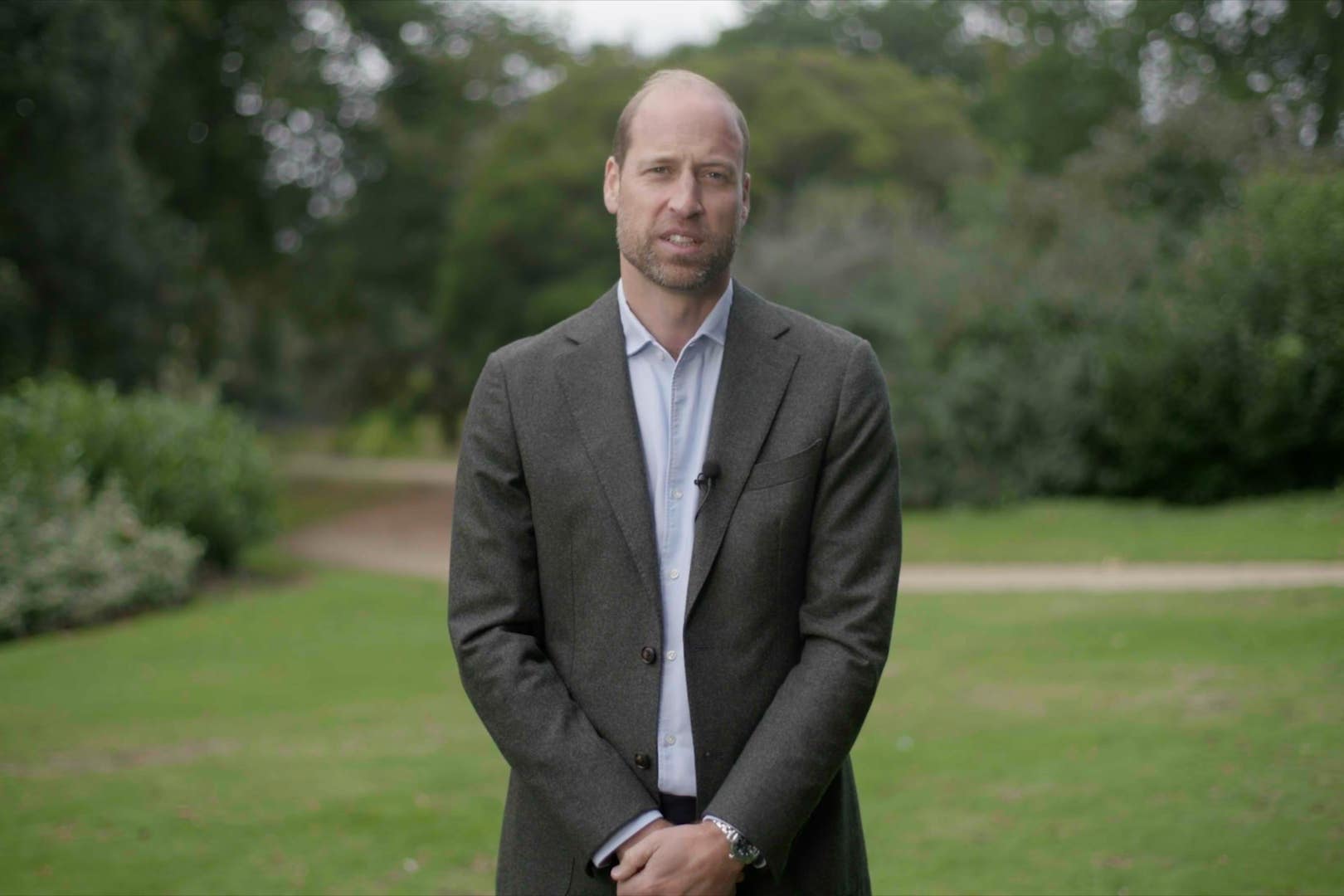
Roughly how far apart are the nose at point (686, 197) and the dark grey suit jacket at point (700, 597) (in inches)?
10.7

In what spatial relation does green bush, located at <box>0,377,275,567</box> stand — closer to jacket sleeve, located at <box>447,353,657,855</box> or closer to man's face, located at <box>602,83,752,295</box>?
jacket sleeve, located at <box>447,353,657,855</box>

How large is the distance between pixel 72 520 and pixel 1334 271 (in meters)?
13.6

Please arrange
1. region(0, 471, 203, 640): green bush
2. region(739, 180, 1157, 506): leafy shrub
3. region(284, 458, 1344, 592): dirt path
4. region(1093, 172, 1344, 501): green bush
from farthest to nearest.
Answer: region(739, 180, 1157, 506): leafy shrub < region(1093, 172, 1344, 501): green bush < region(0, 471, 203, 640): green bush < region(284, 458, 1344, 592): dirt path

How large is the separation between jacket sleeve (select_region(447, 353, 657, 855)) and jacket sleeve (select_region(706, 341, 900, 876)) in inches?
8.1

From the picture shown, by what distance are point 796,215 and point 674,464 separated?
2063 centimetres

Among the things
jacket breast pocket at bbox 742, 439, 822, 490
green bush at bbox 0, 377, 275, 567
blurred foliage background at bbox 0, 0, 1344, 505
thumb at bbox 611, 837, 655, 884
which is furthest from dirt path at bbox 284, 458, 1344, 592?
thumb at bbox 611, 837, 655, 884

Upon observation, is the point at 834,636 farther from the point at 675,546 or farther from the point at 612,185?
the point at 612,185

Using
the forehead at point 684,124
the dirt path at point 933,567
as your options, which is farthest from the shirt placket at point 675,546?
the dirt path at point 933,567

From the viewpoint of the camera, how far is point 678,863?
→ 2.32m

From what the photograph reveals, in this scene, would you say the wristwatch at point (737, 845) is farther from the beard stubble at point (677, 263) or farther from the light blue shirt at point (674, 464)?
the beard stubble at point (677, 263)

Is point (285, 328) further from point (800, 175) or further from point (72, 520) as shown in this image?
point (72, 520)

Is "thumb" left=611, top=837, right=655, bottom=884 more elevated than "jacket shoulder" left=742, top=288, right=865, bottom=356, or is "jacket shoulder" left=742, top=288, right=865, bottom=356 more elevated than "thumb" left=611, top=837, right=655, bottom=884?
"jacket shoulder" left=742, top=288, right=865, bottom=356

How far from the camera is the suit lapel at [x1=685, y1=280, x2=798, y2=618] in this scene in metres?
2.46

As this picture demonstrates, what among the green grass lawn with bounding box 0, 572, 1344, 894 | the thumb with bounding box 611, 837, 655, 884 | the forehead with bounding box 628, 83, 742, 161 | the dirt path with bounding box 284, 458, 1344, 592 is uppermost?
the forehead with bounding box 628, 83, 742, 161
